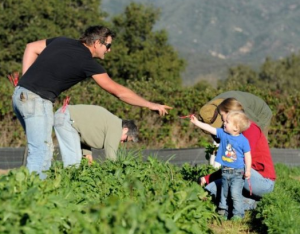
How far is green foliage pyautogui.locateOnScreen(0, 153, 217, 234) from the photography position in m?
3.78

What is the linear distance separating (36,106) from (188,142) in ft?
29.5

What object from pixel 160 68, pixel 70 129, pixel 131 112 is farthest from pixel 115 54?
pixel 70 129

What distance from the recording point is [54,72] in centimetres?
623

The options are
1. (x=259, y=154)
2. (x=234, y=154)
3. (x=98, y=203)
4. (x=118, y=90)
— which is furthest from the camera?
(x=259, y=154)

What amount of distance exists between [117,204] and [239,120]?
286 cm

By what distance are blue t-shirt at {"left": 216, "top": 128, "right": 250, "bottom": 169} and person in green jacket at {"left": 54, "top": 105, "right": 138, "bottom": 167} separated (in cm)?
115

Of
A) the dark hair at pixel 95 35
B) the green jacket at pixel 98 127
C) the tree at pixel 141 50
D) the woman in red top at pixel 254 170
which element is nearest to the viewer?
the dark hair at pixel 95 35

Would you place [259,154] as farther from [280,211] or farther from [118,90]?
[118,90]

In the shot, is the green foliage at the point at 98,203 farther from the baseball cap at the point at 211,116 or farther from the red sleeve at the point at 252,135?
the baseball cap at the point at 211,116

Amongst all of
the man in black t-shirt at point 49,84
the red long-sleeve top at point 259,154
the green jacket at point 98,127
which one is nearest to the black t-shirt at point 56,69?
the man in black t-shirt at point 49,84

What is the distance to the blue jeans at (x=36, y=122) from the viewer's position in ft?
20.3

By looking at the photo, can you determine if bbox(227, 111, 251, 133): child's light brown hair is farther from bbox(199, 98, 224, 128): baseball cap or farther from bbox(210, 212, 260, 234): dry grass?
bbox(199, 98, 224, 128): baseball cap

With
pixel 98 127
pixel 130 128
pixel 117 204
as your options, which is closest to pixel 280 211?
pixel 130 128

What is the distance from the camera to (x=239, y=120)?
255 inches
